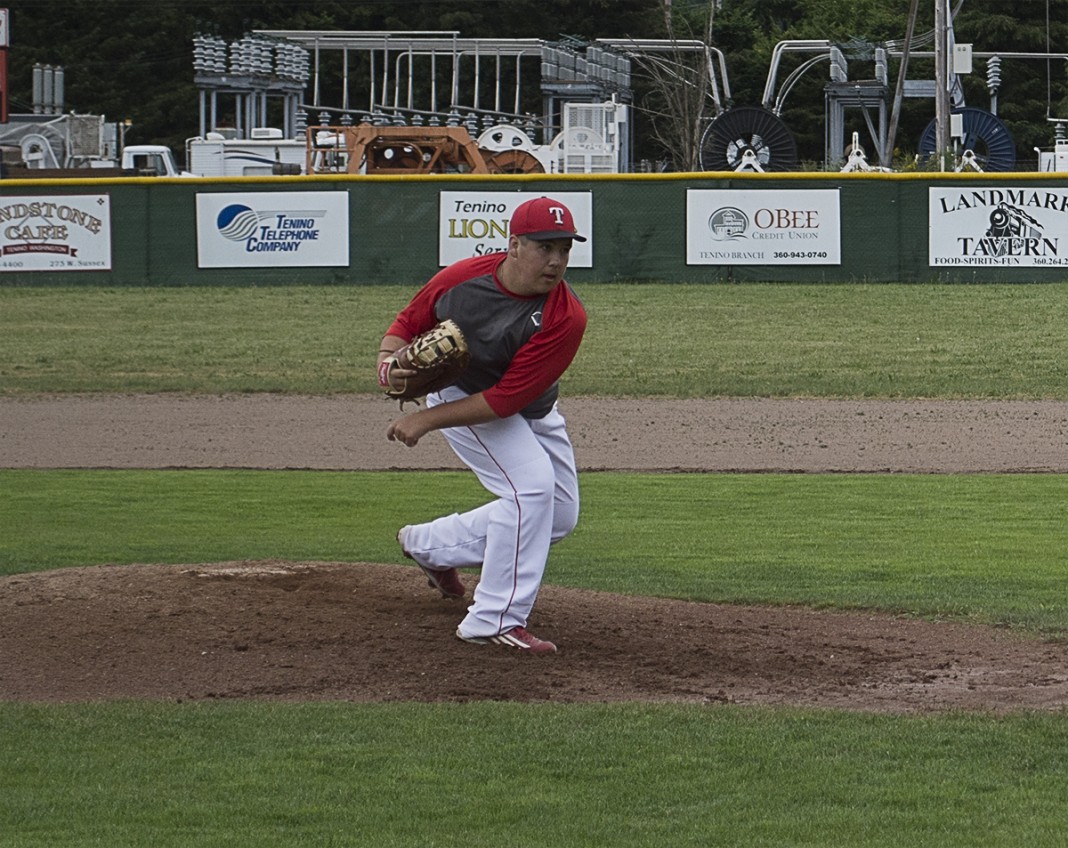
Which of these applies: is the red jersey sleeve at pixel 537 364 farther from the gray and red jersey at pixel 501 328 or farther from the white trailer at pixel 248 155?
the white trailer at pixel 248 155

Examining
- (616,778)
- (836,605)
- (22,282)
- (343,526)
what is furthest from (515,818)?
(22,282)

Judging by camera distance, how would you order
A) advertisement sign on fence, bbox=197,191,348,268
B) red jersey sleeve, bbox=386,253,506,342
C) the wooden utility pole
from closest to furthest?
1. red jersey sleeve, bbox=386,253,506,342
2. advertisement sign on fence, bbox=197,191,348,268
3. the wooden utility pole

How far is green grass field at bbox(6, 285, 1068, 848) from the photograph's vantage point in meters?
4.13

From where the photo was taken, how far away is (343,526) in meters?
9.30

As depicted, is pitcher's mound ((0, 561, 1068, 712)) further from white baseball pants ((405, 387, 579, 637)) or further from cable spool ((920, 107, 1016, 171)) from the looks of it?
cable spool ((920, 107, 1016, 171))

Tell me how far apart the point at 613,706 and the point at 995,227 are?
64.9ft

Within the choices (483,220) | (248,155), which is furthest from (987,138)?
(483,220)

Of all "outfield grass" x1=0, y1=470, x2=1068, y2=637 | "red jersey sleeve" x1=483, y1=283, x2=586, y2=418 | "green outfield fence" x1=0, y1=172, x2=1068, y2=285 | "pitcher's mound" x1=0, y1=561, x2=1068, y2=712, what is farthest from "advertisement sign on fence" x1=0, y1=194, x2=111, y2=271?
"red jersey sleeve" x1=483, y1=283, x2=586, y2=418

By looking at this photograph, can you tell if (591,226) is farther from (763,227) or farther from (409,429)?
(409,429)

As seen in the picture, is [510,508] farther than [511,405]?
Yes

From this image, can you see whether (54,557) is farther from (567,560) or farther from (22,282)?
(22,282)

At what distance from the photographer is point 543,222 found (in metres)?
5.44

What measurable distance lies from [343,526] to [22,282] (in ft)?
56.3

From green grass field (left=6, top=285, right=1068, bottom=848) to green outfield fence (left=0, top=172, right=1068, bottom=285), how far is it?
18.6 ft
